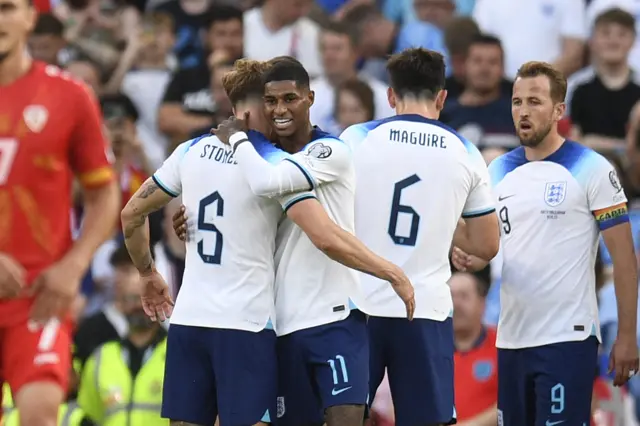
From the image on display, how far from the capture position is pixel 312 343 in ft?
26.9

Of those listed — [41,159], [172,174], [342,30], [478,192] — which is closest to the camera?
[41,159]

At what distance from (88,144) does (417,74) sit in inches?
95.2

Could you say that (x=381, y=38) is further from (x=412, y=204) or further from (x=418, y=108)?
(x=412, y=204)

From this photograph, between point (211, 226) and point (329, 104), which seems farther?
point (329, 104)

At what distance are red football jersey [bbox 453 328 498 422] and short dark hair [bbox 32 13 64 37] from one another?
6.75 m

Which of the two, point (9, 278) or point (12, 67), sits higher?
point (12, 67)

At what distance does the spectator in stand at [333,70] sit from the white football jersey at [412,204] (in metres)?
5.44

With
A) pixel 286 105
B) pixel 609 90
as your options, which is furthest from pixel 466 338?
pixel 609 90

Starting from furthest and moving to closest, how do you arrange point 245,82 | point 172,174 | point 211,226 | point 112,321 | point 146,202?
point 112,321 < point 146,202 < point 172,174 < point 245,82 < point 211,226

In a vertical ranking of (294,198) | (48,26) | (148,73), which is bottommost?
(294,198)

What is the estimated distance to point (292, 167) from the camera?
26.2 feet

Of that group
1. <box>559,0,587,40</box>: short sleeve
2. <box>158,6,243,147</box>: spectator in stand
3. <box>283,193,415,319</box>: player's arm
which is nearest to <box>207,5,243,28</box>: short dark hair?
<box>158,6,243,147</box>: spectator in stand

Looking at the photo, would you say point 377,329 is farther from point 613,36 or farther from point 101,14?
point 101,14

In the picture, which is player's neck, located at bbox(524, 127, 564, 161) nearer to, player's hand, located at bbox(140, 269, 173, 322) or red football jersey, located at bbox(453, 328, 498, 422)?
red football jersey, located at bbox(453, 328, 498, 422)
